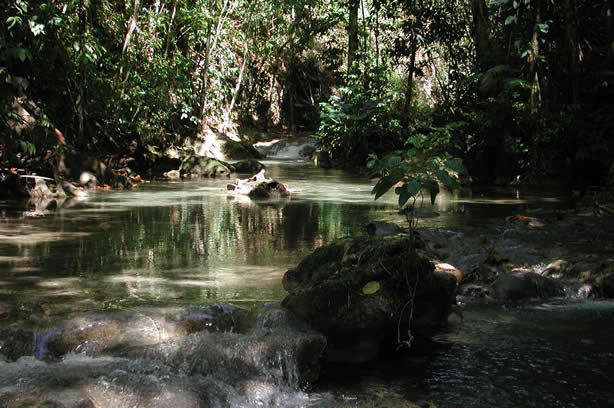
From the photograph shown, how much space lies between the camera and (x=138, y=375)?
3170mm

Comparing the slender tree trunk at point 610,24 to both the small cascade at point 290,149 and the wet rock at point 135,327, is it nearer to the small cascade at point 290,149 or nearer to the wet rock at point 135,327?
the wet rock at point 135,327

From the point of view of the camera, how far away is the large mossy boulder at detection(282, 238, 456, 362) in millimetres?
3881

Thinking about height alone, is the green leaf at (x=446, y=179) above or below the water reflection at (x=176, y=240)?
above

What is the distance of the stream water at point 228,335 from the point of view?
3201 mm

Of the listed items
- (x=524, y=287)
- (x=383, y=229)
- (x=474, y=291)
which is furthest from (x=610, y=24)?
(x=474, y=291)

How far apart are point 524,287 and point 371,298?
1.90 metres

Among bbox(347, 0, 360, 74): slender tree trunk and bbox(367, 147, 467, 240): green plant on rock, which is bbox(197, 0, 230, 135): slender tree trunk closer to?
bbox(347, 0, 360, 74): slender tree trunk

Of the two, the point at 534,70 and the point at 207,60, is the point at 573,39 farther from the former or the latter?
the point at 207,60

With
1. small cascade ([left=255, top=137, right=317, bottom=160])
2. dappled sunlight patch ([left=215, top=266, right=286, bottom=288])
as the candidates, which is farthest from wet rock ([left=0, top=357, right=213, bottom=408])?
small cascade ([left=255, top=137, right=317, bottom=160])

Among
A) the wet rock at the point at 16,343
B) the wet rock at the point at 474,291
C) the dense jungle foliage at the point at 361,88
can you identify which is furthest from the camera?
the dense jungle foliage at the point at 361,88

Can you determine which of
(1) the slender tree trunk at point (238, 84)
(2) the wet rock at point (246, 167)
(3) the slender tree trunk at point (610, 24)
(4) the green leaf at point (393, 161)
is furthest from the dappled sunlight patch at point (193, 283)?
(1) the slender tree trunk at point (238, 84)

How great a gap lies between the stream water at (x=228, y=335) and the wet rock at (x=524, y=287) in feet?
0.60

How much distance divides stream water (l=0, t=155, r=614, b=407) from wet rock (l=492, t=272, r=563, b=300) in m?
0.18

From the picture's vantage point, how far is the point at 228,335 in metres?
3.74
